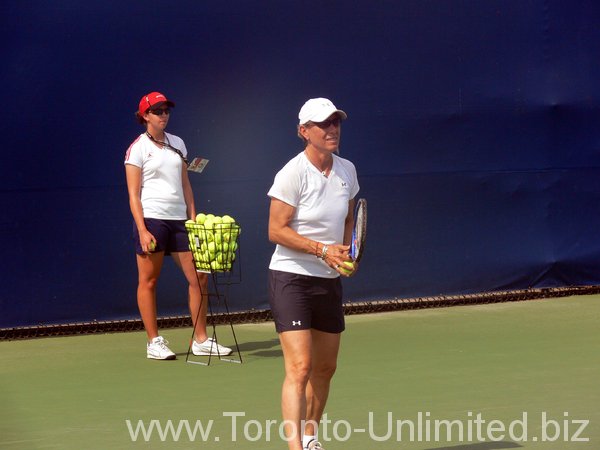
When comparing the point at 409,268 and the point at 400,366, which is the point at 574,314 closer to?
the point at 409,268

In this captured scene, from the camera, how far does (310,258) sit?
5574mm

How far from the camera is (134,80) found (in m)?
9.94

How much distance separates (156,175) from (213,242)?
701mm

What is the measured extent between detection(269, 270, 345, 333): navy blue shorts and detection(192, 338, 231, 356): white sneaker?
10.8 feet

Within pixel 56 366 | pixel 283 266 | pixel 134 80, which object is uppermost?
pixel 134 80

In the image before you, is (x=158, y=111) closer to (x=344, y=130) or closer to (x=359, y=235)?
(x=344, y=130)

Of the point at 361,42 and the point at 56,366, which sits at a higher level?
the point at 361,42

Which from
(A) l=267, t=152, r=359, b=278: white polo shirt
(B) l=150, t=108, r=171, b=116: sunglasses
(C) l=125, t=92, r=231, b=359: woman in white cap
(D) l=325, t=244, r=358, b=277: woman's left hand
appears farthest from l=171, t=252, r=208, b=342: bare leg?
(D) l=325, t=244, r=358, b=277: woman's left hand

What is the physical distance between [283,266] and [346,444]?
41.2 inches

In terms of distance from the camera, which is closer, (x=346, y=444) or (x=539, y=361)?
(x=346, y=444)

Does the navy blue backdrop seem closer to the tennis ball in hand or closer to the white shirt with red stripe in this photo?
the white shirt with red stripe

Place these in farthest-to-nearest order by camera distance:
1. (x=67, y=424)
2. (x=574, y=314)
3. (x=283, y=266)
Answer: (x=574, y=314) < (x=67, y=424) < (x=283, y=266)

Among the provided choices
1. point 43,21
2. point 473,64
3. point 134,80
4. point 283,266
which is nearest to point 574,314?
point 473,64

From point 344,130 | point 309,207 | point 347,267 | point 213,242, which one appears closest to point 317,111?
point 309,207
